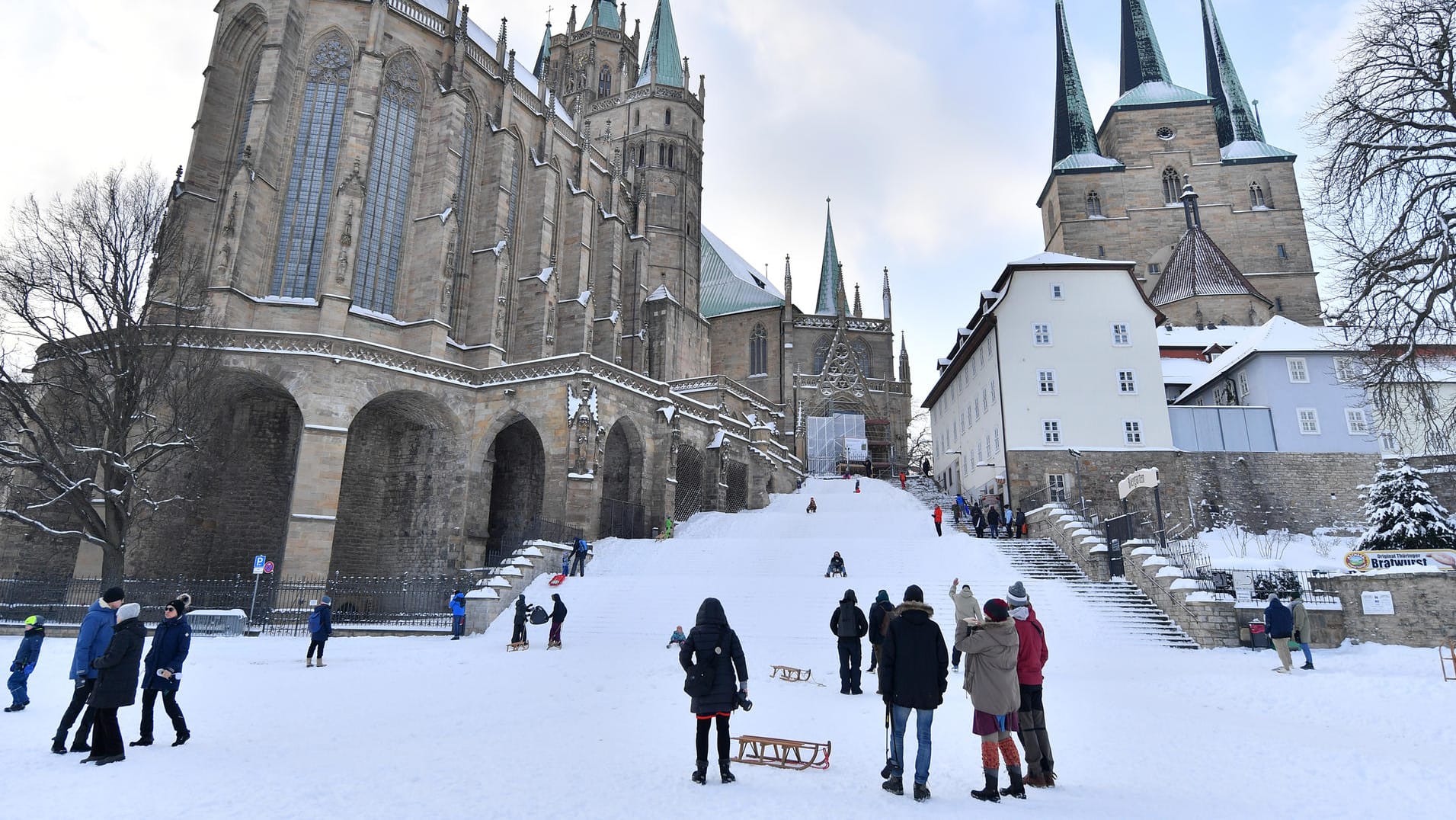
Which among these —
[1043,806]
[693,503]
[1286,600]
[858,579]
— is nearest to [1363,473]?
[1286,600]

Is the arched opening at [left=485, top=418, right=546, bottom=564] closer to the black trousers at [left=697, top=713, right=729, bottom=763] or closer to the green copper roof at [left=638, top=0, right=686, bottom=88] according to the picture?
the black trousers at [left=697, top=713, right=729, bottom=763]

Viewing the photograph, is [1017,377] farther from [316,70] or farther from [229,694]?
[316,70]

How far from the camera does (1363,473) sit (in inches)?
1092

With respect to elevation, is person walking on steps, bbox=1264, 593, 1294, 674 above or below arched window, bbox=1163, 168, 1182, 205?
below

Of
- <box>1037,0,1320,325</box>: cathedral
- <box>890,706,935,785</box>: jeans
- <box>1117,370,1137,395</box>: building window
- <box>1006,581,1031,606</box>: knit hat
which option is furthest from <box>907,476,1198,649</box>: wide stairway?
<box>1037,0,1320,325</box>: cathedral

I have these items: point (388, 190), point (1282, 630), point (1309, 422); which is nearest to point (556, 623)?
point (1282, 630)

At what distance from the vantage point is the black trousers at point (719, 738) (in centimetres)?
585

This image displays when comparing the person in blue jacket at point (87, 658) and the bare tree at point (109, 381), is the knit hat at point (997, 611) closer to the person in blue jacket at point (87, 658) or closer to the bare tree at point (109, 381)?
the person in blue jacket at point (87, 658)

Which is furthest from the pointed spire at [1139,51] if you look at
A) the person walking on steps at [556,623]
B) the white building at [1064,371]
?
the person walking on steps at [556,623]

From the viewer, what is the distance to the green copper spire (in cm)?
6212

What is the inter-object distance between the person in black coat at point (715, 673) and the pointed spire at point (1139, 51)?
6655 centimetres

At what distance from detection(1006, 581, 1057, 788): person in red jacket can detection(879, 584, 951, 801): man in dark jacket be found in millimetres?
686

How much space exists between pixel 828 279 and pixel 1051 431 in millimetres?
37640

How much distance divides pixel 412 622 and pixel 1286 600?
1911 centimetres
